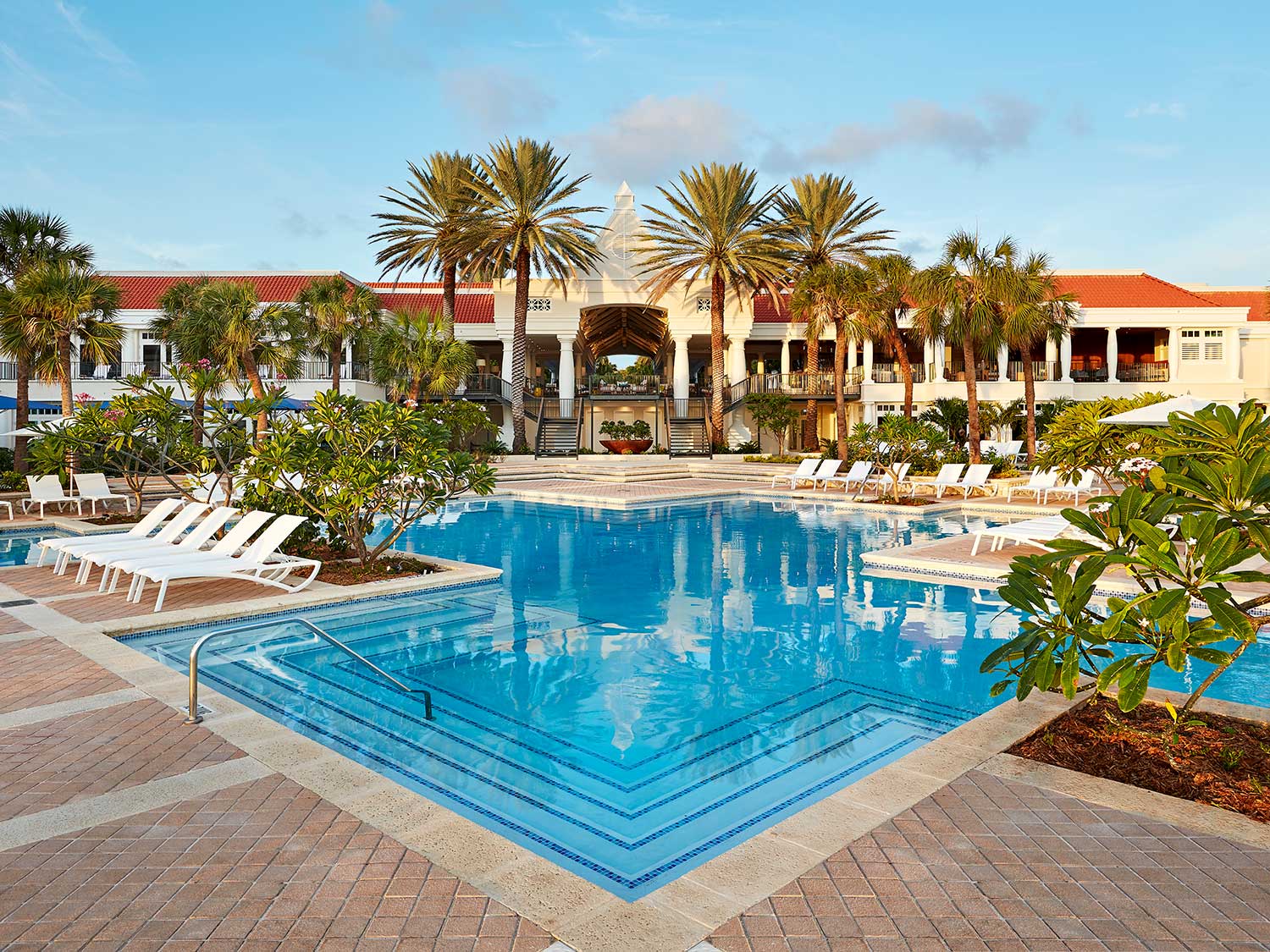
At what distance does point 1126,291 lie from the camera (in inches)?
1469

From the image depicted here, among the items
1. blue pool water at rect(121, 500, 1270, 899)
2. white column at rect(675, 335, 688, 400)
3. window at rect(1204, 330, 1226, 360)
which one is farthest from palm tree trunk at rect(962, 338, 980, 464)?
window at rect(1204, 330, 1226, 360)

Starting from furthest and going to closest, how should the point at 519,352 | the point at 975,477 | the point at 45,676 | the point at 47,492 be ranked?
the point at 519,352, the point at 975,477, the point at 47,492, the point at 45,676

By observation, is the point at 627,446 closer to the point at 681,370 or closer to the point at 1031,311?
the point at 681,370

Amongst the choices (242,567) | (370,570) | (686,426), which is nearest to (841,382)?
(686,426)

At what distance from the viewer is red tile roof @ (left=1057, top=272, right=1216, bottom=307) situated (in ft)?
119

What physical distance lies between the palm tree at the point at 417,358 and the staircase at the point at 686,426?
977 centimetres

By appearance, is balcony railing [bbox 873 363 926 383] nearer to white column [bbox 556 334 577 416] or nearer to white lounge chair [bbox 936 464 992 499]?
white column [bbox 556 334 577 416]

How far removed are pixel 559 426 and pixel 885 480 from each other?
16.1 m

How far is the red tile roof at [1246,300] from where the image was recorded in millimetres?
39719

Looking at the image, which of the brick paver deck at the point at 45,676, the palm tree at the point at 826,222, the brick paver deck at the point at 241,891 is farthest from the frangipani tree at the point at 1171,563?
the palm tree at the point at 826,222

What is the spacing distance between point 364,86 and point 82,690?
1495 cm

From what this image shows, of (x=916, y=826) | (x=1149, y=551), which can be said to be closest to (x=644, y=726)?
(x=916, y=826)

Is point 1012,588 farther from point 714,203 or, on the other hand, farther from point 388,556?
point 714,203

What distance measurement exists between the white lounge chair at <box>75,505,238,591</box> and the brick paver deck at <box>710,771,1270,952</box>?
8.34m
